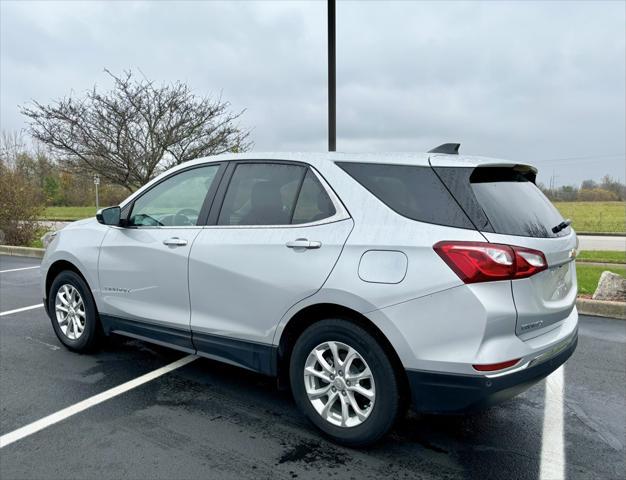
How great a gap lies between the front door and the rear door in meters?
0.15

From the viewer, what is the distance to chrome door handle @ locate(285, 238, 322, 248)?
9.14 ft

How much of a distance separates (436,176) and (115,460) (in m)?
2.35

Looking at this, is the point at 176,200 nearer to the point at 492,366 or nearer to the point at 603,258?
the point at 492,366

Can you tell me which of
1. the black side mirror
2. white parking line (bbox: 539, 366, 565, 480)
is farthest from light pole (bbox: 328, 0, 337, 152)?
white parking line (bbox: 539, 366, 565, 480)

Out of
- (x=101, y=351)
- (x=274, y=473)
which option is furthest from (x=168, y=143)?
(x=274, y=473)

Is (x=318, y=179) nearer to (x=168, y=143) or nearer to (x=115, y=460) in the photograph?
(x=115, y=460)

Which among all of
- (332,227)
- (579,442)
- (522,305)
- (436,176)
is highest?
(436,176)

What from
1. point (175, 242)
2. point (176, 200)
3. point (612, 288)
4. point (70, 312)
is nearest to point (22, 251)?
point (70, 312)

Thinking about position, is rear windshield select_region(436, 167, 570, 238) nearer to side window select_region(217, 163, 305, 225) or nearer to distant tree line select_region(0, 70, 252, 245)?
side window select_region(217, 163, 305, 225)

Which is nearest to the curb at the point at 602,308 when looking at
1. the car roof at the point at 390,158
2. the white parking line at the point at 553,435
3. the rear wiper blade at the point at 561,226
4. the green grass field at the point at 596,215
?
the white parking line at the point at 553,435

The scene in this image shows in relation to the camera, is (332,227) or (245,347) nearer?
(332,227)

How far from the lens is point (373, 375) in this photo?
2.61 metres

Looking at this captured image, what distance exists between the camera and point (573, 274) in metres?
3.03

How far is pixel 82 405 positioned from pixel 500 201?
3.01 metres
